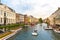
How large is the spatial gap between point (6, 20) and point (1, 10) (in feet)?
34.4

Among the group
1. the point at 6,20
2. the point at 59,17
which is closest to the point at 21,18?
Result: the point at 59,17

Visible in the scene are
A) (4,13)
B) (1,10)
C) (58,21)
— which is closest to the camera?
(1,10)

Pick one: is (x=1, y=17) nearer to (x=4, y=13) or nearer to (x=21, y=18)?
(x=4, y=13)

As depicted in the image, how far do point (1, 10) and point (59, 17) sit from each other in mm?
43461

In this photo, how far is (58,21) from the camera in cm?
10794

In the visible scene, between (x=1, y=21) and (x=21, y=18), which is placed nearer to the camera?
(x=1, y=21)

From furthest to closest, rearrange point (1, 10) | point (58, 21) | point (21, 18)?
point (21, 18) → point (58, 21) → point (1, 10)

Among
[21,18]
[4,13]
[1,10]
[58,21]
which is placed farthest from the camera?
[21,18]

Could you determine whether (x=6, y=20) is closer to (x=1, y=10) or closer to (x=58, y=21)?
(x=1, y=10)

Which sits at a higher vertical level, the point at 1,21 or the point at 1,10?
the point at 1,10

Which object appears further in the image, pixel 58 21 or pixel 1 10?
pixel 58 21

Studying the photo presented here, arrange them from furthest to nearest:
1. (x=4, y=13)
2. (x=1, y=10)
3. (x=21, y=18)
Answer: (x=21, y=18), (x=4, y=13), (x=1, y=10)

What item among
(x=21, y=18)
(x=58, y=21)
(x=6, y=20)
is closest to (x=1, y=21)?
(x=6, y=20)

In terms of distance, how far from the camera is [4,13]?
290ft
